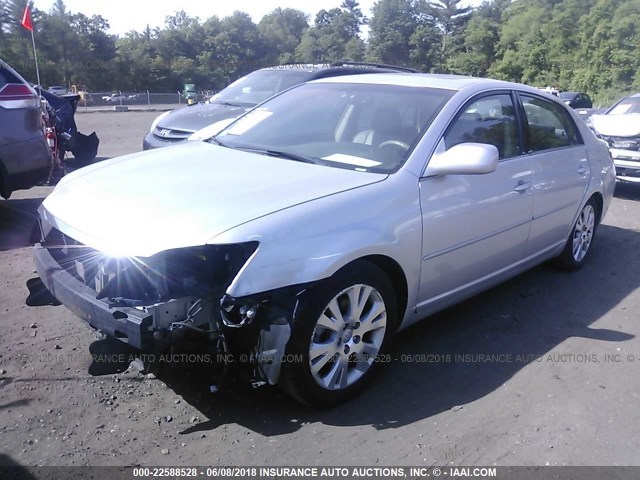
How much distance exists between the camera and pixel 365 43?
356 feet

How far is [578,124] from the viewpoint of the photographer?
5.31 meters

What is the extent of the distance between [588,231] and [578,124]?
0.99m

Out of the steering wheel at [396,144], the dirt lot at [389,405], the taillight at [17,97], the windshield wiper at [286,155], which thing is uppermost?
the taillight at [17,97]

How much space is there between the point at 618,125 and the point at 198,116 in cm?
661

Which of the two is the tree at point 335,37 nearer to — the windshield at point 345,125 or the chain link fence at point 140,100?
the chain link fence at point 140,100

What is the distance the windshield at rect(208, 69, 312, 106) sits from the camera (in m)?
9.00

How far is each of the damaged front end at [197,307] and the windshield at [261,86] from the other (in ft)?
21.0

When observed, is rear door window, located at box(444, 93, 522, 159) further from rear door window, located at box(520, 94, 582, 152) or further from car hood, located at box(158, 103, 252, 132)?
car hood, located at box(158, 103, 252, 132)

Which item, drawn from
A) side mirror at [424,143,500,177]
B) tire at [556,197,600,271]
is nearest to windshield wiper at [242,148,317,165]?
side mirror at [424,143,500,177]

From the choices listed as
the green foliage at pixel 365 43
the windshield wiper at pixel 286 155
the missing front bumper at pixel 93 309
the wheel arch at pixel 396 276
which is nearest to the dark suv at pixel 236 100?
the windshield wiper at pixel 286 155

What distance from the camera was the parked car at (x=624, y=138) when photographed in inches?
356

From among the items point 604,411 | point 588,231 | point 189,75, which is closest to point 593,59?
point 588,231

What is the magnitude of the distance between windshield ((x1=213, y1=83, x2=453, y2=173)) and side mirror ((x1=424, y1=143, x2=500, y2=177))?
185 millimetres

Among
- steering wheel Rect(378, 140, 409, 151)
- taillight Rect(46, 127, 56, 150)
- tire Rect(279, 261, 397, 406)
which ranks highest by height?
steering wheel Rect(378, 140, 409, 151)
